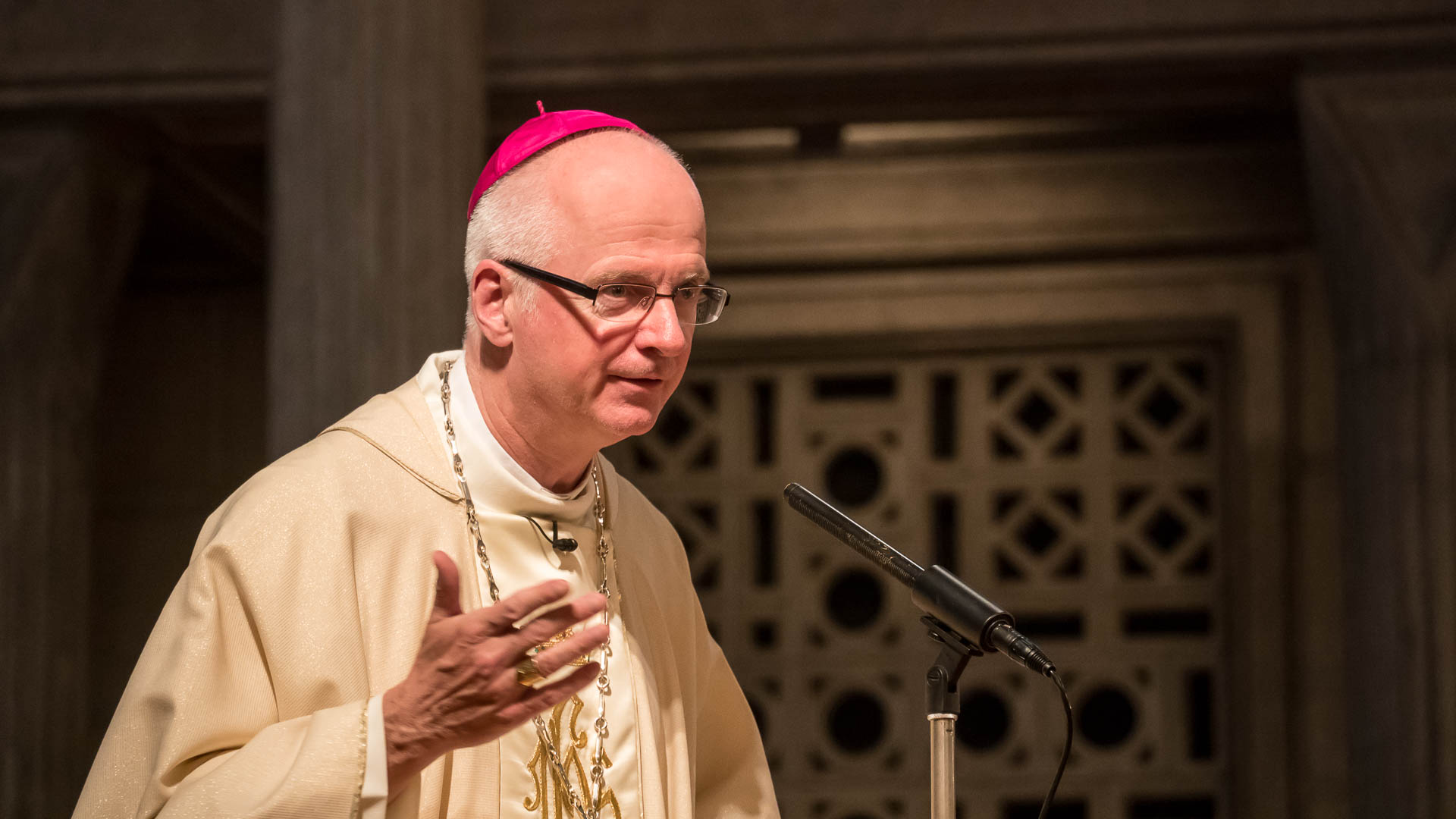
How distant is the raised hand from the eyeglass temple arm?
50cm

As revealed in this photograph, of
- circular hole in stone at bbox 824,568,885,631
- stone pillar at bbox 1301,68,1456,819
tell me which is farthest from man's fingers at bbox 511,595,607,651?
circular hole in stone at bbox 824,568,885,631

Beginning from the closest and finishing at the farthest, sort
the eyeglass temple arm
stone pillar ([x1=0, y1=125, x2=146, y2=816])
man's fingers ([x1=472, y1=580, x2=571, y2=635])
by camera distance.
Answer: man's fingers ([x1=472, y1=580, x2=571, y2=635]) → the eyeglass temple arm → stone pillar ([x1=0, y1=125, x2=146, y2=816])

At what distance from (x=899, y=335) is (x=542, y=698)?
5055 mm

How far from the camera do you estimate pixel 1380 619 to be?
4.66 meters

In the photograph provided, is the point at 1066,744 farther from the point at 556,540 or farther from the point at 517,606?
the point at 556,540

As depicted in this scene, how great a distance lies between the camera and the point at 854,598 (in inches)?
265

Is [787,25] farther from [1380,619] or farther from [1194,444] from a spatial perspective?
[1194,444]

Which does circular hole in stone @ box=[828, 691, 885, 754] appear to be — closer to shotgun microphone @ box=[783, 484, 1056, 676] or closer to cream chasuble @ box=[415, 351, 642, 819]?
cream chasuble @ box=[415, 351, 642, 819]

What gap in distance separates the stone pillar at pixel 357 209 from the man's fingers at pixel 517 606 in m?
2.77

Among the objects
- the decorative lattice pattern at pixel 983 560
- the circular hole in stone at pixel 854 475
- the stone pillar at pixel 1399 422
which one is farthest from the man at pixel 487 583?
the circular hole in stone at pixel 854 475

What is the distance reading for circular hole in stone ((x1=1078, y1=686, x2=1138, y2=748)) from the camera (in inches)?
257

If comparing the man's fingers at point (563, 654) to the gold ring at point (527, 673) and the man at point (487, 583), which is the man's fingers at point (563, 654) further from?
the gold ring at point (527, 673)

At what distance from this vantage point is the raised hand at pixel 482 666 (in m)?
1.59

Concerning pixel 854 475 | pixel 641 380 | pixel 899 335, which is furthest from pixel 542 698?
pixel 854 475
